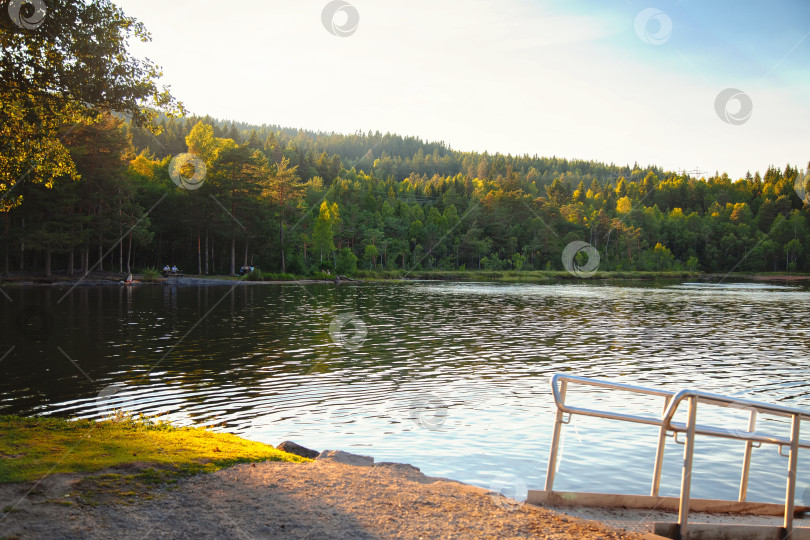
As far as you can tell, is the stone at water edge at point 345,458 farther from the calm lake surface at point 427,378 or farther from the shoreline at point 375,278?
the shoreline at point 375,278

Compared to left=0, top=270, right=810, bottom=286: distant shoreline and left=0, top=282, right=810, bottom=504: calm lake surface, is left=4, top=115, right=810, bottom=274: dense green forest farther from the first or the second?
left=0, top=282, right=810, bottom=504: calm lake surface

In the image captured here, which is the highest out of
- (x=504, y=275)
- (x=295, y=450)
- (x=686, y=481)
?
(x=686, y=481)

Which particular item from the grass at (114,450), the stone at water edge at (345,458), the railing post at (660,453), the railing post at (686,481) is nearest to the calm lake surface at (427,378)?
the stone at water edge at (345,458)

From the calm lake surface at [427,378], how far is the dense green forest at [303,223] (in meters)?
10.6

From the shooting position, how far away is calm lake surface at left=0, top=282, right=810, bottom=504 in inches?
477

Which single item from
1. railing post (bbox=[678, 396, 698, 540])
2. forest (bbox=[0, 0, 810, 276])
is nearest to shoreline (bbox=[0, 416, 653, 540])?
railing post (bbox=[678, 396, 698, 540])

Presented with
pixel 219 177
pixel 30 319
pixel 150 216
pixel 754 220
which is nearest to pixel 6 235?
pixel 150 216

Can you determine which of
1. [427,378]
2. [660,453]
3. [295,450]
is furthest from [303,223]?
[660,453]

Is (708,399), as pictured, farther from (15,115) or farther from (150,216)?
(150,216)

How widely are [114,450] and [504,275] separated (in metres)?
121

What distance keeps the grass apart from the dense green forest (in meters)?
19.5

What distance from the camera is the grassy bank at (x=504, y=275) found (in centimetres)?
11119

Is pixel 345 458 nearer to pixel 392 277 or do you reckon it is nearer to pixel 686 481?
pixel 686 481

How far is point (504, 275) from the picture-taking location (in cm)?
12788
